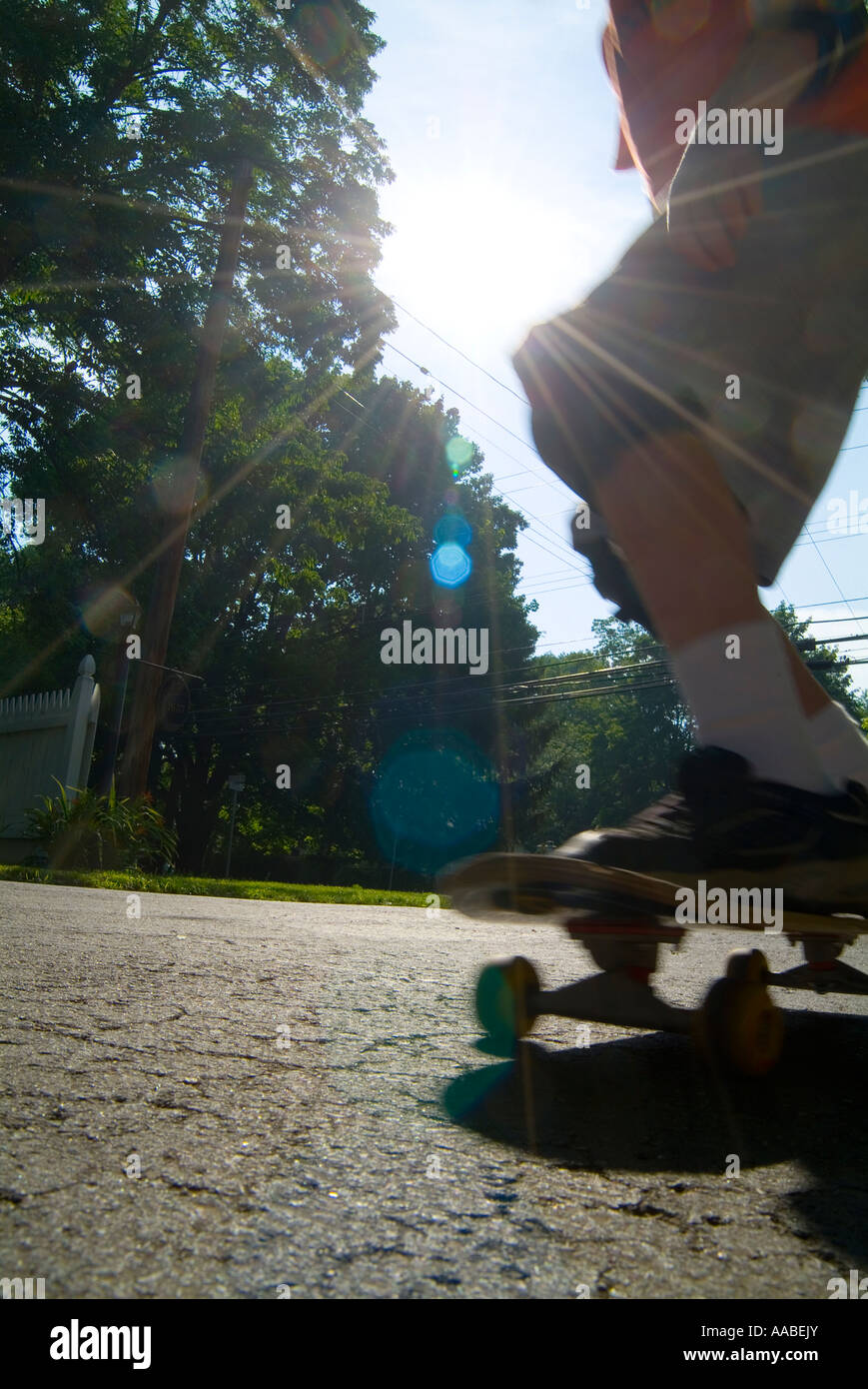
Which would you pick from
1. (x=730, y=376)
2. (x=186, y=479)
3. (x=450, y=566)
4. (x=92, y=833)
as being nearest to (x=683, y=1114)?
(x=730, y=376)

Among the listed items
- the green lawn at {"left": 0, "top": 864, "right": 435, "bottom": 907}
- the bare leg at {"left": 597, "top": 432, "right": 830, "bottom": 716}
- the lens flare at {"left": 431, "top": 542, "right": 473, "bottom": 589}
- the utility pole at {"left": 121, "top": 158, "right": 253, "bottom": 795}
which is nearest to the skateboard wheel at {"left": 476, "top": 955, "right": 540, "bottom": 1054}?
the bare leg at {"left": 597, "top": 432, "right": 830, "bottom": 716}

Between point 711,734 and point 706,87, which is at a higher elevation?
point 706,87

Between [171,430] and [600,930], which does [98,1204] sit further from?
[171,430]

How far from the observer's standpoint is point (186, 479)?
1413cm

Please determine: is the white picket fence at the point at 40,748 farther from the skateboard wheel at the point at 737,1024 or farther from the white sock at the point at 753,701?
the skateboard wheel at the point at 737,1024

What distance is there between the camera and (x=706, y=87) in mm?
1785

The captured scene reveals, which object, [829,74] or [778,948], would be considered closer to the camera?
[829,74]

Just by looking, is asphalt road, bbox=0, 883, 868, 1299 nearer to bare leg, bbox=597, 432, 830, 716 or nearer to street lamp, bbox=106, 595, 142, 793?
bare leg, bbox=597, 432, 830, 716

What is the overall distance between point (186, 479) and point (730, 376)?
43.9 ft

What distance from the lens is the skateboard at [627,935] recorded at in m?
1.41

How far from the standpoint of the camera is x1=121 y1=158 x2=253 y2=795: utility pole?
13906 mm

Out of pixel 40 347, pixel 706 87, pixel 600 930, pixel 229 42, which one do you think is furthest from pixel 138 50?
pixel 600 930

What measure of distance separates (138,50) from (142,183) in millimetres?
2323
